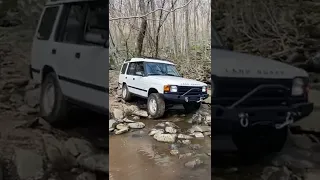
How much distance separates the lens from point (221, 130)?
2035 mm

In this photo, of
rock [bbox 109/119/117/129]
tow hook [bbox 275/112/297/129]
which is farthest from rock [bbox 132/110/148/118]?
tow hook [bbox 275/112/297/129]

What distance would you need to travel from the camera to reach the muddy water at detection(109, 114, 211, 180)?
2.17 metres

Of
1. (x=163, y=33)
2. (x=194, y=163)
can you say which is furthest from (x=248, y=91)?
(x=163, y=33)

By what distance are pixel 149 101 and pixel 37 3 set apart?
99 cm

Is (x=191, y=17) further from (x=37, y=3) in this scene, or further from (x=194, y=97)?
(x=37, y=3)

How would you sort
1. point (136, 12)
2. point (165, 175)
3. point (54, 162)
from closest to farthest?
point (54, 162), point (165, 175), point (136, 12)

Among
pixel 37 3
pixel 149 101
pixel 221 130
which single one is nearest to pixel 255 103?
pixel 221 130

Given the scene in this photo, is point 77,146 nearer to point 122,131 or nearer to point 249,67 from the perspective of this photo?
point 122,131

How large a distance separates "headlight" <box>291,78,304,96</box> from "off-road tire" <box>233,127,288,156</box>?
229mm

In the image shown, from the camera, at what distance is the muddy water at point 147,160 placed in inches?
85.4

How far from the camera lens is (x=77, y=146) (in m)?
1.98

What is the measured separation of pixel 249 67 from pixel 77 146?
1.17 metres

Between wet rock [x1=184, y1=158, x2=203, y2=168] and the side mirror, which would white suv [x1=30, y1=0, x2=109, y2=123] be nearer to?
the side mirror

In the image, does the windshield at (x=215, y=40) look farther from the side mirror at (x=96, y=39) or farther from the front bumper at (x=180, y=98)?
the side mirror at (x=96, y=39)
